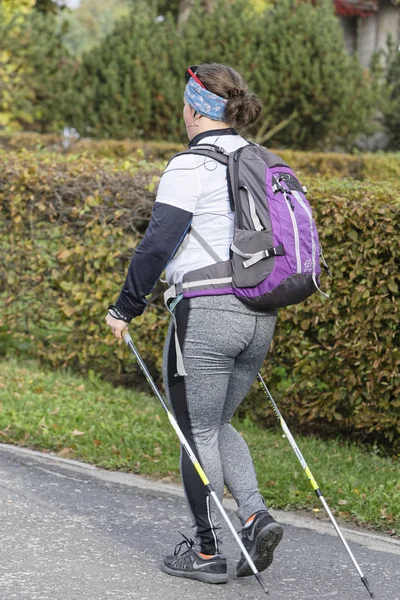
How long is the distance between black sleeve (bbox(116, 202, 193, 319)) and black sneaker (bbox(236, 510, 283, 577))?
38.8 inches

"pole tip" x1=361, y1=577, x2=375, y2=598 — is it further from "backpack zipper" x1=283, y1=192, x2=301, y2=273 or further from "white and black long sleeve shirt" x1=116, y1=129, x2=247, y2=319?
"white and black long sleeve shirt" x1=116, y1=129, x2=247, y2=319

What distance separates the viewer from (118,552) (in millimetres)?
4414

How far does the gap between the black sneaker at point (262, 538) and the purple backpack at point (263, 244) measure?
0.86 metres

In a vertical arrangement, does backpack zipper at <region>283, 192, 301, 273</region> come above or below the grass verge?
above

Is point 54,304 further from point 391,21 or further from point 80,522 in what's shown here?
point 391,21

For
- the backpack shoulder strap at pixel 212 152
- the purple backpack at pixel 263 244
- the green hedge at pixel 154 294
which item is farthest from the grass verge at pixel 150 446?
the backpack shoulder strap at pixel 212 152

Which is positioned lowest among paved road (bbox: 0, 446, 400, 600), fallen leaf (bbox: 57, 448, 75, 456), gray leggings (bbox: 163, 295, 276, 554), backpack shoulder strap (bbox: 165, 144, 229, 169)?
fallen leaf (bbox: 57, 448, 75, 456)

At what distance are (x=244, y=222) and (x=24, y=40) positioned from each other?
17.1m

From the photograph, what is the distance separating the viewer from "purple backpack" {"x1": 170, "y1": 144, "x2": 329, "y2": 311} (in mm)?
3744

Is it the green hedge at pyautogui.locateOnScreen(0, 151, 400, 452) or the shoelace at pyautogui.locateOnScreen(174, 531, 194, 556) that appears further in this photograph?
the green hedge at pyautogui.locateOnScreen(0, 151, 400, 452)

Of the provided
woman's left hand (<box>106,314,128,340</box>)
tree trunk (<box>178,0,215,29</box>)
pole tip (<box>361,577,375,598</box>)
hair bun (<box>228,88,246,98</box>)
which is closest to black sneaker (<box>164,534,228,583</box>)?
pole tip (<box>361,577,375,598</box>)

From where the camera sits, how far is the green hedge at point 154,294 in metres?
5.77

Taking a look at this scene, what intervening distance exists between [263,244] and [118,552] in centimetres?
164

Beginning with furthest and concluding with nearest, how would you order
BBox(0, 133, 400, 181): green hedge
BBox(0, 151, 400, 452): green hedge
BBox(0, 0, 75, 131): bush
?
BBox(0, 0, 75, 131): bush, BBox(0, 133, 400, 181): green hedge, BBox(0, 151, 400, 452): green hedge
